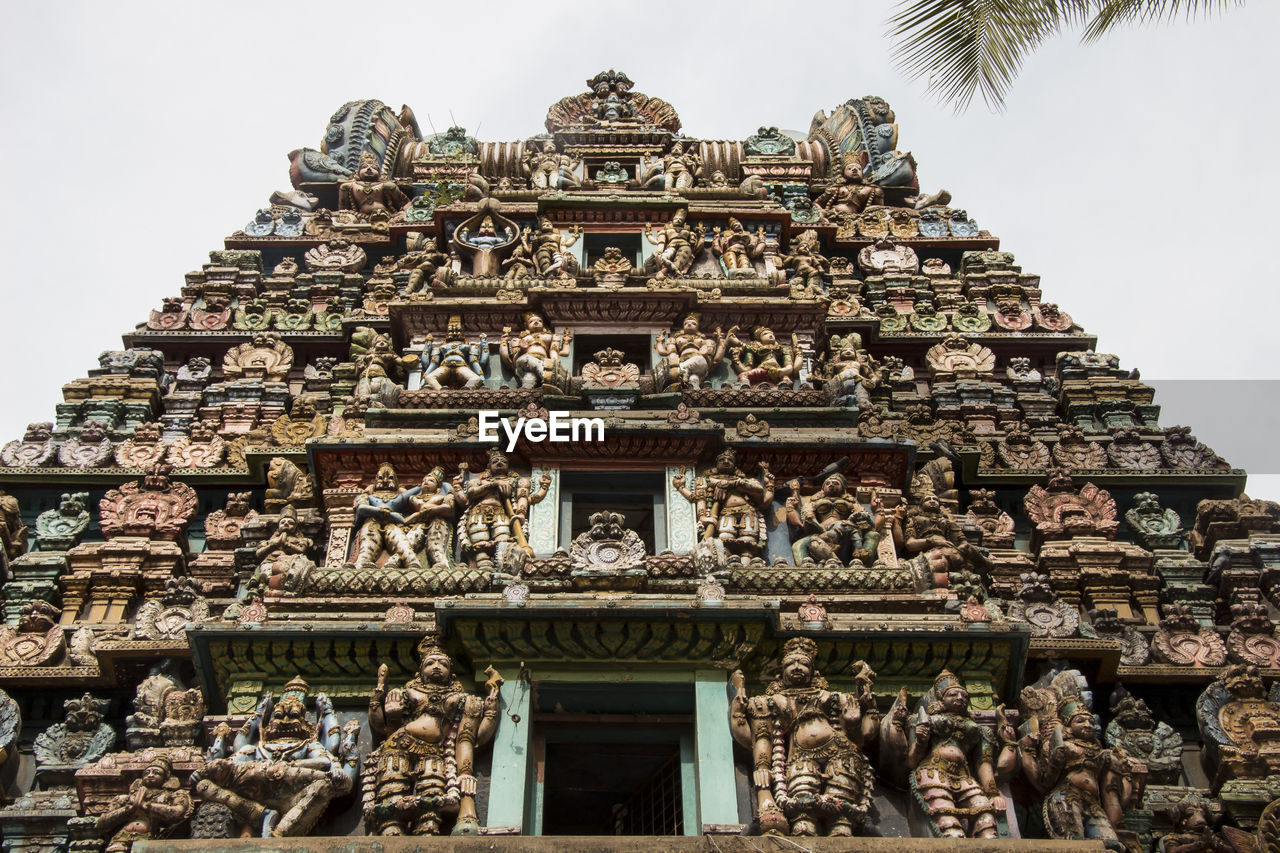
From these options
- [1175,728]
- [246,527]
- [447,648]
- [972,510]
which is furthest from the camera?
[972,510]

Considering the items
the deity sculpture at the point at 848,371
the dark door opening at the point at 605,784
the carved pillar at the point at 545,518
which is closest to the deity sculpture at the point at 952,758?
the dark door opening at the point at 605,784

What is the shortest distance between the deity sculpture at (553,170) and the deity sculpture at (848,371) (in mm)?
5976

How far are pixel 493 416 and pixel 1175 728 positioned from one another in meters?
8.42

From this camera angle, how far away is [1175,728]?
15195 mm

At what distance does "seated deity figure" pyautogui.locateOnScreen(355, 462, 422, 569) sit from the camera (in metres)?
15.2

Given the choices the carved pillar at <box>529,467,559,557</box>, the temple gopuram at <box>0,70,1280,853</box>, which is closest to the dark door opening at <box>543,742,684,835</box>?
the temple gopuram at <box>0,70,1280,853</box>

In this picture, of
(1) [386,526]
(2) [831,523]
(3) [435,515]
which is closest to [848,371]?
(2) [831,523]

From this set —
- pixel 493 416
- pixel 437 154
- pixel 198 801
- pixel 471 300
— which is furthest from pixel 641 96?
pixel 198 801

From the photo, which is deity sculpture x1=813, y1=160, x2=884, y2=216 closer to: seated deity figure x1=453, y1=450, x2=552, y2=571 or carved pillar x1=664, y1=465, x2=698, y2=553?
carved pillar x1=664, y1=465, x2=698, y2=553

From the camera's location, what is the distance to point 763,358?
19328 millimetres

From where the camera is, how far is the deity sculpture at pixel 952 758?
1183cm

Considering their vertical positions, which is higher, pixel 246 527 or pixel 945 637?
pixel 246 527

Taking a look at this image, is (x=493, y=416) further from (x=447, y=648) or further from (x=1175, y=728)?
(x=1175, y=728)

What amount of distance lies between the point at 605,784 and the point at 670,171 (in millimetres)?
13857
